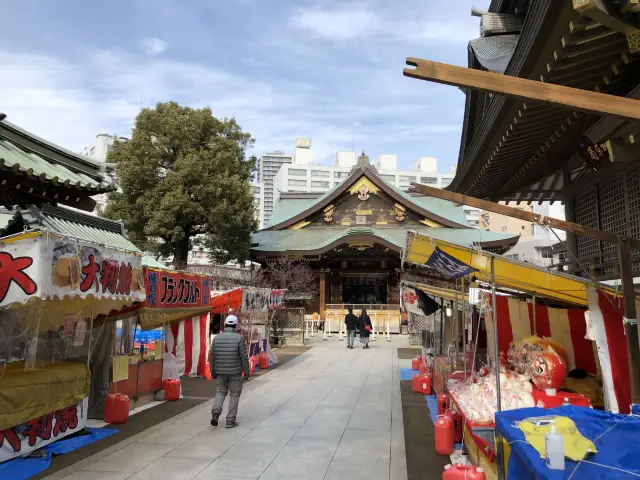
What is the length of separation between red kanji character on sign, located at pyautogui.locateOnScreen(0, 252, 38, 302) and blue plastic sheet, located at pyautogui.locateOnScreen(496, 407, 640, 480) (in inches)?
173

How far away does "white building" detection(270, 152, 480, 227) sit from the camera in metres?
97.2

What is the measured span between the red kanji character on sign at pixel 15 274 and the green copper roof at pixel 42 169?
1503 millimetres

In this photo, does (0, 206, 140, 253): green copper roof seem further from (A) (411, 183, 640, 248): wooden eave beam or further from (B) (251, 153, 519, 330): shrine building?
(B) (251, 153, 519, 330): shrine building

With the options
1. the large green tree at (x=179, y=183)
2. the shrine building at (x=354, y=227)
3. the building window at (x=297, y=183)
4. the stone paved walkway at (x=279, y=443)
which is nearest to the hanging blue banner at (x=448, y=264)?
the stone paved walkway at (x=279, y=443)

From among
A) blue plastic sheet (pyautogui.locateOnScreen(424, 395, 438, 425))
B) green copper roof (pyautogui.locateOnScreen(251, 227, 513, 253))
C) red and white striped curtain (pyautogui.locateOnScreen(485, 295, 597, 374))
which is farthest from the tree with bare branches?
red and white striped curtain (pyautogui.locateOnScreen(485, 295, 597, 374))

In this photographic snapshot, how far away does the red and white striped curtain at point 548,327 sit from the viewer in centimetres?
654

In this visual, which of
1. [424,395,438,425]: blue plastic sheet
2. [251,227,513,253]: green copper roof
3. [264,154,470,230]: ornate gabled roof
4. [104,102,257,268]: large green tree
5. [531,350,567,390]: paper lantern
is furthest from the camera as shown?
[264,154,470,230]: ornate gabled roof

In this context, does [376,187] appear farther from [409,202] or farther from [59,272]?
[59,272]

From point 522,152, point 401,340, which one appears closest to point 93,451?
point 522,152

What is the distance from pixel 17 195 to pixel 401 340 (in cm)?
1950

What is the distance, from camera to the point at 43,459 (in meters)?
5.71

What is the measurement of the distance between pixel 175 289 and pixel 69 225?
2240 millimetres

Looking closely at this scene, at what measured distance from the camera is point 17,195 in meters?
6.57

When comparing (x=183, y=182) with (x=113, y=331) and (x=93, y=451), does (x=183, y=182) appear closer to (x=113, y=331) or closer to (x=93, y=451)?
(x=113, y=331)
